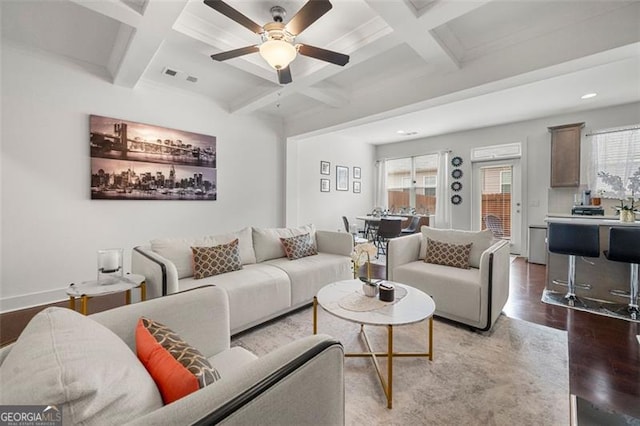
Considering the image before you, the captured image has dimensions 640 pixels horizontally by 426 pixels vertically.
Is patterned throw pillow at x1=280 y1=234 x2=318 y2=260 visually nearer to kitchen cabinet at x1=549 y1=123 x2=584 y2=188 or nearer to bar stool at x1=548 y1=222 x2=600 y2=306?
bar stool at x1=548 y1=222 x2=600 y2=306

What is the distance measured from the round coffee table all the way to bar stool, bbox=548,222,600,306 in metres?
2.33

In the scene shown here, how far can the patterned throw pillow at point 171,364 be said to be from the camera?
2.67ft

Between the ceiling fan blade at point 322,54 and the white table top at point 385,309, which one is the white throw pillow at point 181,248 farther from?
the ceiling fan blade at point 322,54

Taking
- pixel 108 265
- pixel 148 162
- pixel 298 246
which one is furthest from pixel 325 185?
pixel 108 265

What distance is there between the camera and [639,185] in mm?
4477

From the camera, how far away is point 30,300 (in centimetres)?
305

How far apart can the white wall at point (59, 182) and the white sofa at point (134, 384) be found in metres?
3.04

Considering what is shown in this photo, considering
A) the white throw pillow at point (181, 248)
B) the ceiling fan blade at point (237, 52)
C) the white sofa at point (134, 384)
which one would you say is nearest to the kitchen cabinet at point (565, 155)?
the ceiling fan blade at point (237, 52)

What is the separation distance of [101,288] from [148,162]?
2.32 metres

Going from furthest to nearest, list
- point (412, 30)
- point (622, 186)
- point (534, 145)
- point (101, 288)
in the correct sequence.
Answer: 1. point (534, 145)
2. point (622, 186)
3. point (412, 30)
4. point (101, 288)

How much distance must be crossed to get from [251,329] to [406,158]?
6.21 metres

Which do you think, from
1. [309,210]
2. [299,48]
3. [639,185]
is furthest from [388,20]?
[639,185]

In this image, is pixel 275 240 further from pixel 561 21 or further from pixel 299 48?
pixel 561 21

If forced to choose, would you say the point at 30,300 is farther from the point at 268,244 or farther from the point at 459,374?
the point at 459,374
